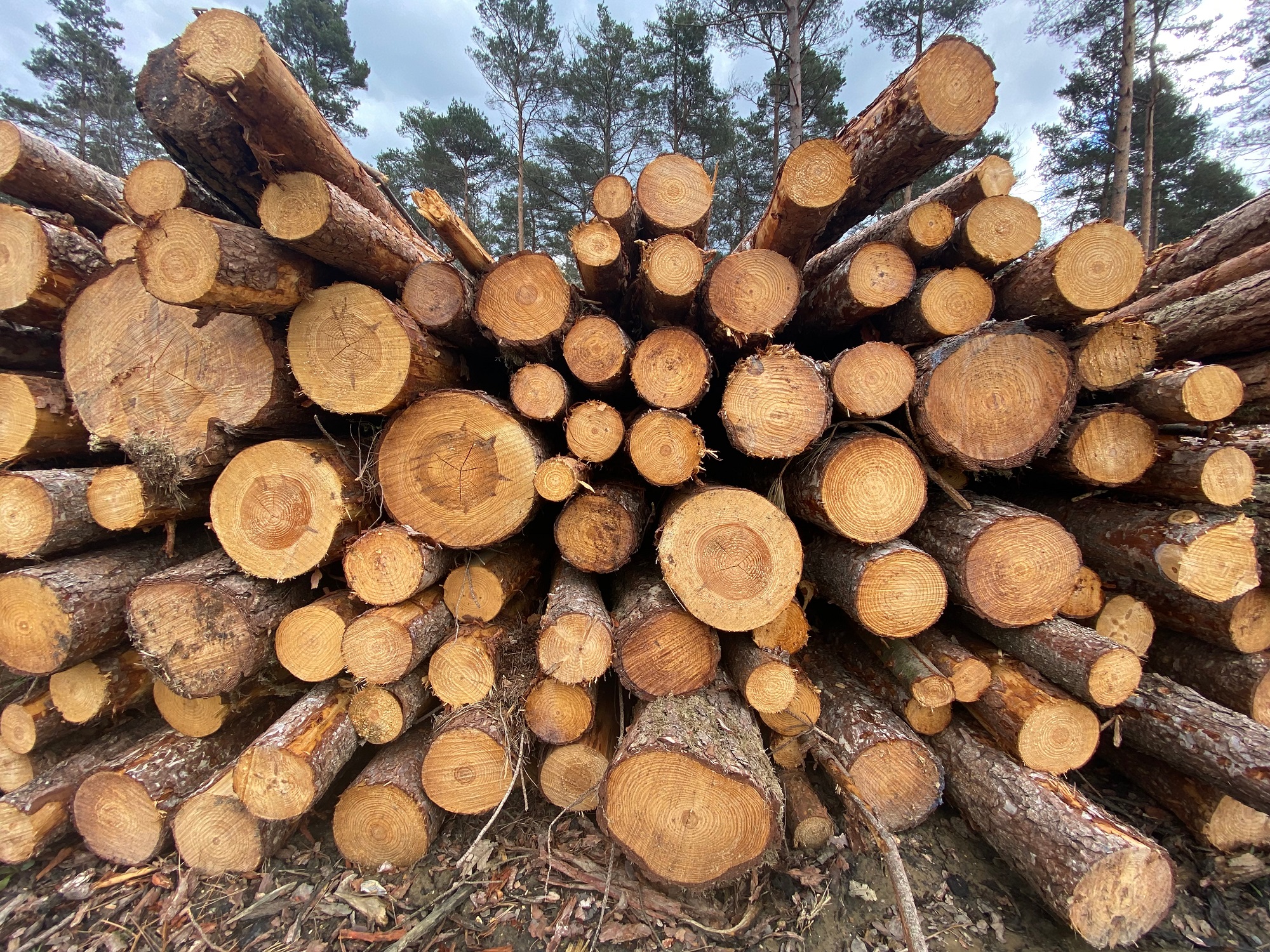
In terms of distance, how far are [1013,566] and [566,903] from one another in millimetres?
2234

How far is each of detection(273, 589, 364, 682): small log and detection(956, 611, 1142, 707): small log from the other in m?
2.85

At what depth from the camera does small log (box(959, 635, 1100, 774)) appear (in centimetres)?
212

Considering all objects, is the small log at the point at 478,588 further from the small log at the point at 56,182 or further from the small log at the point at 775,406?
the small log at the point at 56,182

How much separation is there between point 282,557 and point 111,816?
141 centimetres

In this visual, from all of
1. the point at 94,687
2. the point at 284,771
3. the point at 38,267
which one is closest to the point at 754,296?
the point at 284,771

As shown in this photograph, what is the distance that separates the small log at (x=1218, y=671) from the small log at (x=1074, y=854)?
92 cm

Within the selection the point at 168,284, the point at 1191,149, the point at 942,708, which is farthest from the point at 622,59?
the point at 942,708

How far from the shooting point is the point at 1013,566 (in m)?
2.17

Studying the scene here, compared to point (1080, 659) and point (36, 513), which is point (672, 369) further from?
point (36, 513)

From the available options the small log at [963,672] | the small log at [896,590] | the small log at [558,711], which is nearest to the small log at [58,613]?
the small log at [558,711]

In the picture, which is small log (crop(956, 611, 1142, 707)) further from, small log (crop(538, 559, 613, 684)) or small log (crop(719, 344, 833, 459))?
small log (crop(538, 559, 613, 684))

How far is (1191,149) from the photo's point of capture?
11.8 meters

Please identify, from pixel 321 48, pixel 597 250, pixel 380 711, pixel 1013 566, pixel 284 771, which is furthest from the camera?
pixel 321 48

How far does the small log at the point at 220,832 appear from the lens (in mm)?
2188
